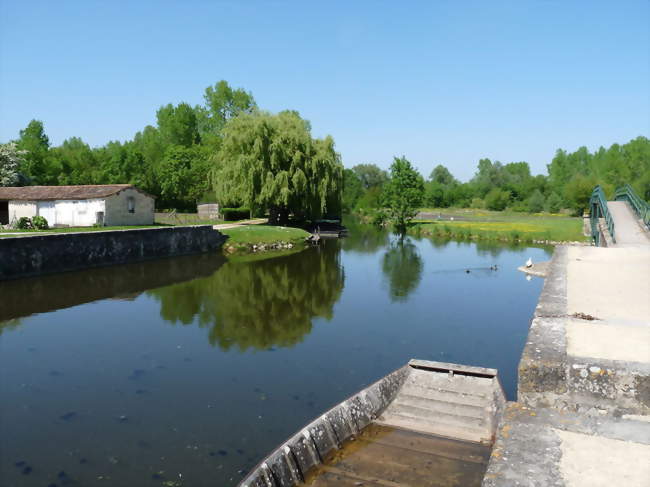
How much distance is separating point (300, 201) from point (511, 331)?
3334 cm

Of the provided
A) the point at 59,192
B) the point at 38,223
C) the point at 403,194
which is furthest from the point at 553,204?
the point at 38,223

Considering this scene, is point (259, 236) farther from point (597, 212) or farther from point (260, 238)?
point (597, 212)

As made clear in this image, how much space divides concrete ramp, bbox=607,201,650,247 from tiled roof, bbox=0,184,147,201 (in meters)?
35.5

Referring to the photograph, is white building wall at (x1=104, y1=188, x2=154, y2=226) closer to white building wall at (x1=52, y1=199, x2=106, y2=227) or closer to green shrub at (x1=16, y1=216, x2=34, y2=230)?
white building wall at (x1=52, y1=199, x2=106, y2=227)

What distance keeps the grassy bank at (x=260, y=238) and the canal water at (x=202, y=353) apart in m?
11.1

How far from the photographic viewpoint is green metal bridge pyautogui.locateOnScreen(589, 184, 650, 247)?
25467mm

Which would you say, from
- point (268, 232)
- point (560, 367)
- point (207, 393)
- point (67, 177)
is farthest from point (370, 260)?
point (67, 177)

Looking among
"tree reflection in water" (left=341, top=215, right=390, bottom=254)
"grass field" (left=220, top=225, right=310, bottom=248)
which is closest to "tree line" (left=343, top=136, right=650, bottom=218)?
"tree reflection in water" (left=341, top=215, right=390, bottom=254)

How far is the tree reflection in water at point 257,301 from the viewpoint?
679 inches

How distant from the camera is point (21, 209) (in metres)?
41.3

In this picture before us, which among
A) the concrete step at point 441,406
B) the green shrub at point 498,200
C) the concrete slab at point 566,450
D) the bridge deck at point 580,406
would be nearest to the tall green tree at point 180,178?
the green shrub at point 498,200

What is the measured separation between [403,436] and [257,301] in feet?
46.7

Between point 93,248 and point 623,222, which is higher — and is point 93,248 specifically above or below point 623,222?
below

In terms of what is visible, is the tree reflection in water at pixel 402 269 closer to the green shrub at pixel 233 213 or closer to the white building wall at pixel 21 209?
the green shrub at pixel 233 213
